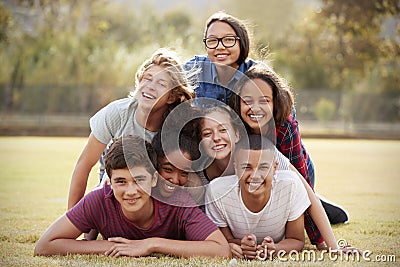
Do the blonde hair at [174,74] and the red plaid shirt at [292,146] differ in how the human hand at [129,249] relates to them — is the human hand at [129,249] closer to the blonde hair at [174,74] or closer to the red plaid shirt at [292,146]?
the blonde hair at [174,74]

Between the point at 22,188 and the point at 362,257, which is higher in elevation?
the point at 362,257

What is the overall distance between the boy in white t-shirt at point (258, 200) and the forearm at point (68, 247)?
2.77 feet

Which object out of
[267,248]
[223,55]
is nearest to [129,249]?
[267,248]

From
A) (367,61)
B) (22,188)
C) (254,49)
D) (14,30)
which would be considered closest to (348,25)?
(367,61)

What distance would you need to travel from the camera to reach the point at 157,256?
15.8 ft

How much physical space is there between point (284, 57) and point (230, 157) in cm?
2975

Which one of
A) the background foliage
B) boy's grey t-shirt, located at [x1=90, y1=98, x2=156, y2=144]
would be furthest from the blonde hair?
the background foliage

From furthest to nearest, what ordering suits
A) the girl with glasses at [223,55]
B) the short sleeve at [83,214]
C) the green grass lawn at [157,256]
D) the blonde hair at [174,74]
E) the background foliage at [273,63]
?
the background foliage at [273,63]
the girl with glasses at [223,55]
the blonde hair at [174,74]
the short sleeve at [83,214]
the green grass lawn at [157,256]

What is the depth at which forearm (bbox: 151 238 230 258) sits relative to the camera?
4.72 metres

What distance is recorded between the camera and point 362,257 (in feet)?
16.1

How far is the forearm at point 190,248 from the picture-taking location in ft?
15.5

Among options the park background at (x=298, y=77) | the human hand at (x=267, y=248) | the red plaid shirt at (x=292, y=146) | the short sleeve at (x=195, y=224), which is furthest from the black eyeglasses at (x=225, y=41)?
the park background at (x=298, y=77)

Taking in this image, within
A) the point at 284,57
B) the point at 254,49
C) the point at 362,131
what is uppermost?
the point at 254,49

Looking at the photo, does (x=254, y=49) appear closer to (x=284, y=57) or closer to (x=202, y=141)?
(x=202, y=141)
